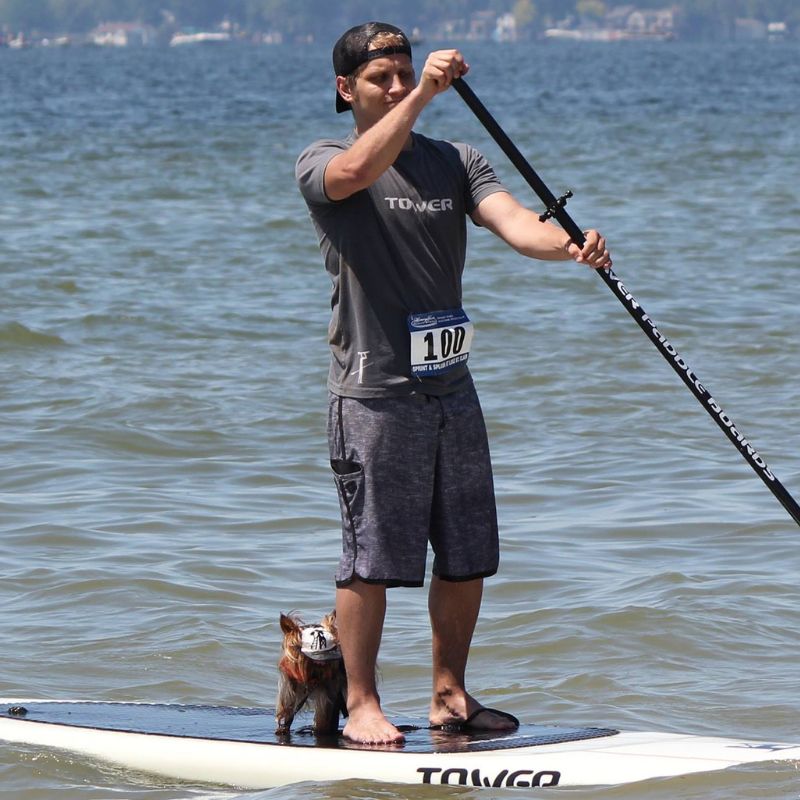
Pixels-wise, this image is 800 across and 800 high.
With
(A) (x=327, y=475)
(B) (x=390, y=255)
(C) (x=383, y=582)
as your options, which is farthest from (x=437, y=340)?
(A) (x=327, y=475)

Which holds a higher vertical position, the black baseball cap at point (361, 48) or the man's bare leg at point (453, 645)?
the black baseball cap at point (361, 48)

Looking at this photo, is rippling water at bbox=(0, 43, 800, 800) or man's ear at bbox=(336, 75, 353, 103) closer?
man's ear at bbox=(336, 75, 353, 103)

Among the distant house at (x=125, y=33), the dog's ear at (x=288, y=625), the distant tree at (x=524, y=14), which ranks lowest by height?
the dog's ear at (x=288, y=625)

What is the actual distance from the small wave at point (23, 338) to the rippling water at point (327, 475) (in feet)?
0.10

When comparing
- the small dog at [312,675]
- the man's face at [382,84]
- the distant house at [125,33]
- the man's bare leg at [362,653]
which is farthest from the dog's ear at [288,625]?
the distant house at [125,33]

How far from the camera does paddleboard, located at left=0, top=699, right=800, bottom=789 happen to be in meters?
4.68

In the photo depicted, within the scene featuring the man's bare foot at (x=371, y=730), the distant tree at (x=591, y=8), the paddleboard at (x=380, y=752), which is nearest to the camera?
the paddleboard at (x=380, y=752)

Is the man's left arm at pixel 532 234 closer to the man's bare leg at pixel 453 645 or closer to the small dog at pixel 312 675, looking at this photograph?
the man's bare leg at pixel 453 645

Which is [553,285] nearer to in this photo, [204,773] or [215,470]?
[215,470]

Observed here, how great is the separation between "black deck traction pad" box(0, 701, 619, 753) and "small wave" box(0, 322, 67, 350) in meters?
7.42

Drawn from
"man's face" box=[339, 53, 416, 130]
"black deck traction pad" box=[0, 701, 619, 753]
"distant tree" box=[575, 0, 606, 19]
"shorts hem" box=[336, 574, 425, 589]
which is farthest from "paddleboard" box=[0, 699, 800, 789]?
"distant tree" box=[575, 0, 606, 19]

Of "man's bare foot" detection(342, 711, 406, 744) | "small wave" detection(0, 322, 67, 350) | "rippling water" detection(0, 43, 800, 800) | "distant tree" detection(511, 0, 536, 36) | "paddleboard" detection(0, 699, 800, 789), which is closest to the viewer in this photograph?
"paddleboard" detection(0, 699, 800, 789)

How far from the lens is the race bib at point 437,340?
4602 mm

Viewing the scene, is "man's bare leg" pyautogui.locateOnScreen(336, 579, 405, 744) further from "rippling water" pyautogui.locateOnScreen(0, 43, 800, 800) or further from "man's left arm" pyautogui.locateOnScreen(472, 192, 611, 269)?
"man's left arm" pyautogui.locateOnScreen(472, 192, 611, 269)
